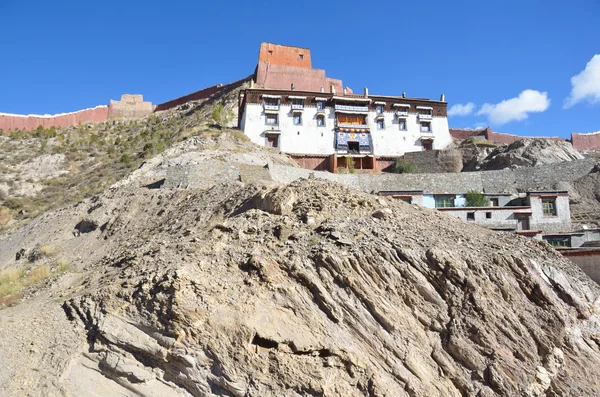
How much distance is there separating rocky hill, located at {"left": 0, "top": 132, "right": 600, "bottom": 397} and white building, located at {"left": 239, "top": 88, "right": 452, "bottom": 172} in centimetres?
2011

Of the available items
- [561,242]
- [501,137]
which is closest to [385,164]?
[501,137]

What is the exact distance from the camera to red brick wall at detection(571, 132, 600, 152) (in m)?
37.5

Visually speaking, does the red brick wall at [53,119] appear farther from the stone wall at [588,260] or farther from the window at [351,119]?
the stone wall at [588,260]

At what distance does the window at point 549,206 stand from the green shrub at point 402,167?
9.28 meters

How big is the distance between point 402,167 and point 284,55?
1727cm

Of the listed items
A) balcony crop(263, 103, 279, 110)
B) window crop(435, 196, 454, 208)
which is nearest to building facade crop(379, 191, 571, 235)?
window crop(435, 196, 454, 208)

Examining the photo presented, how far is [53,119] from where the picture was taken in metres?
46.6

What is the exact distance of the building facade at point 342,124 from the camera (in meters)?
32.2

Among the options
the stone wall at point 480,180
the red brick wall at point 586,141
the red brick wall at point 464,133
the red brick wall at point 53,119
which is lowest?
the stone wall at point 480,180

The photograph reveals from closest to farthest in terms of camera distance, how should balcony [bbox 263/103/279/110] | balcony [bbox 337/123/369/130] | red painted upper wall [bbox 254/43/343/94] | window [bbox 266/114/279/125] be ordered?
1. window [bbox 266/114/279/125]
2. balcony [bbox 263/103/279/110]
3. balcony [bbox 337/123/369/130]
4. red painted upper wall [bbox 254/43/343/94]

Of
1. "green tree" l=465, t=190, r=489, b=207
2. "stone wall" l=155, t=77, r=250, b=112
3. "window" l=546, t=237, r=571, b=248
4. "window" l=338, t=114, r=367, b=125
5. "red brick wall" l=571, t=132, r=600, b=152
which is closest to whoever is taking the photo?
"window" l=546, t=237, r=571, b=248

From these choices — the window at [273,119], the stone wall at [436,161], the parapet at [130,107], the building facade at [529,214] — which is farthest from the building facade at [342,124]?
the parapet at [130,107]

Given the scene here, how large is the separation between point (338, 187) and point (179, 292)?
5.38 meters

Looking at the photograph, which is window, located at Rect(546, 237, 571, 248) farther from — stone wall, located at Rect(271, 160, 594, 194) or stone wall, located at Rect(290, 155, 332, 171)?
stone wall, located at Rect(290, 155, 332, 171)
